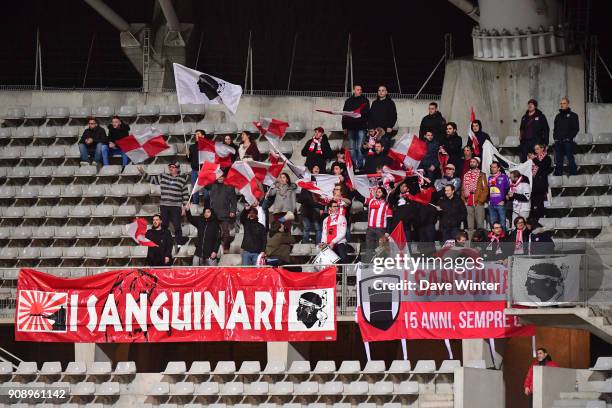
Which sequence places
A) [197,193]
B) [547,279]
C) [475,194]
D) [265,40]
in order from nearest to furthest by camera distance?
[547,279] → [475,194] → [197,193] → [265,40]

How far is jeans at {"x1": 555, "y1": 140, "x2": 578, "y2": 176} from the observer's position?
27344 mm

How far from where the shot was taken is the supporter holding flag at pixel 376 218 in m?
25.1

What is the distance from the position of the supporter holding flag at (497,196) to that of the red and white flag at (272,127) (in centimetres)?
411

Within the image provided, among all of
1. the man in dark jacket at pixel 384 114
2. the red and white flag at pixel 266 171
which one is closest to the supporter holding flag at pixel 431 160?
the man in dark jacket at pixel 384 114

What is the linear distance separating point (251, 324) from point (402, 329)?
2416mm

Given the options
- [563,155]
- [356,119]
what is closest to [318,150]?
[356,119]

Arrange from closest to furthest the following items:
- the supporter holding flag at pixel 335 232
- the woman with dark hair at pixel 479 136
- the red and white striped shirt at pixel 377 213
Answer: the red and white striped shirt at pixel 377 213, the supporter holding flag at pixel 335 232, the woman with dark hair at pixel 479 136

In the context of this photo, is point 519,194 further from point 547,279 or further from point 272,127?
point 272,127

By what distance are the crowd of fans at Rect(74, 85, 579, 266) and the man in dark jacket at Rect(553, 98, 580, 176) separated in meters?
0.02

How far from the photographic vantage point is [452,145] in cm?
2691

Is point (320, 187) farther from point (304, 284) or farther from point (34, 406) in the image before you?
point (34, 406)

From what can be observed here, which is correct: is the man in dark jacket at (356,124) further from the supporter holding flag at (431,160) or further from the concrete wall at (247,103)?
the concrete wall at (247,103)

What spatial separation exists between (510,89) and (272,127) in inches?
184

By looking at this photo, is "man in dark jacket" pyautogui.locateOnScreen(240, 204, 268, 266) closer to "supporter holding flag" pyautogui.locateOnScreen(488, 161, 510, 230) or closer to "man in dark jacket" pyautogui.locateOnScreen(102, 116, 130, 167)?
"supporter holding flag" pyautogui.locateOnScreen(488, 161, 510, 230)
